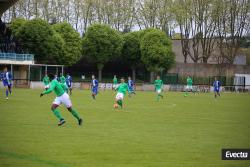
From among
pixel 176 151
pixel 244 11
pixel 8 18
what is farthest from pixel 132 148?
pixel 8 18

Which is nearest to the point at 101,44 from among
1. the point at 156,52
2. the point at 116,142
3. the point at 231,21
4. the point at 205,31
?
the point at 156,52

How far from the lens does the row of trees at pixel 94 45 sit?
7181 centimetres

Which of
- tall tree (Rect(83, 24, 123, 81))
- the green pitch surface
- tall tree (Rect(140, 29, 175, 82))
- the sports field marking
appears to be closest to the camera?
the sports field marking

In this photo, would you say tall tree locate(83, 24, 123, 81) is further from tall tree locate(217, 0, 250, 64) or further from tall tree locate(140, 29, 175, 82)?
tall tree locate(217, 0, 250, 64)

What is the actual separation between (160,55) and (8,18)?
25.0 m

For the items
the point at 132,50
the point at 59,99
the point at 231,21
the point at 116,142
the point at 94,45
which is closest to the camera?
the point at 116,142


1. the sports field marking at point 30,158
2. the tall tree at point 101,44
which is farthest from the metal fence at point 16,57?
the sports field marking at point 30,158

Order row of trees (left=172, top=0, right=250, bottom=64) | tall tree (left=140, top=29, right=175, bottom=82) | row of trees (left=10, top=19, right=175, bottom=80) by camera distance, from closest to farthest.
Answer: row of trees (left=172, top=0, right=250, bottom=64), row of trees (left=10, top=19, right=175, bottom=80), tall tree (left=140, top=29, right=175, bottom=82)

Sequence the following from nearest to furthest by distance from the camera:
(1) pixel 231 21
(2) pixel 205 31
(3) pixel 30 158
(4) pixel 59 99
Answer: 1. (3) pixel 30 158
2. (4) pixel 59 99
3. (1) pixel 231 21
4. (2) pixel 205 31

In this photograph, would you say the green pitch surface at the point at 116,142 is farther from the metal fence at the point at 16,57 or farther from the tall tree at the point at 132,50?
the tall tree at the point at 132,50

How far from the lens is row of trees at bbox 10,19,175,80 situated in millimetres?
71812

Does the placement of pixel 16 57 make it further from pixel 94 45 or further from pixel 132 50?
pixel 132 50

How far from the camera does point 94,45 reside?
258 ft

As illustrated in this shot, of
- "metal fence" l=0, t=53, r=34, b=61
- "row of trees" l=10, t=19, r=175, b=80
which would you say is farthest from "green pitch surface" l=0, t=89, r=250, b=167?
"row of trees" l=10, t=19, r=175, b=80
